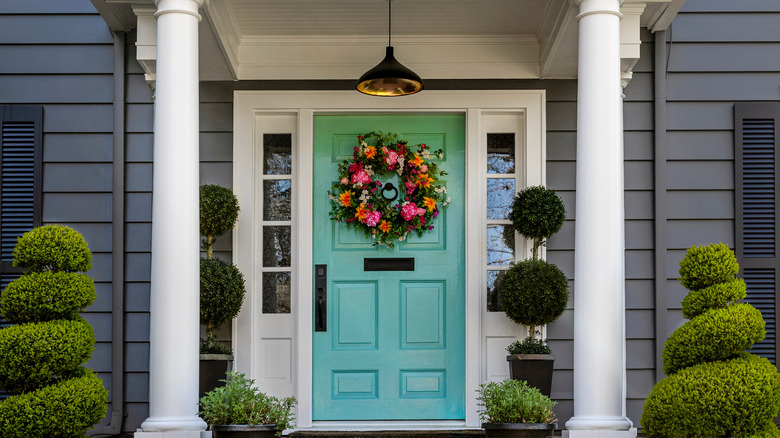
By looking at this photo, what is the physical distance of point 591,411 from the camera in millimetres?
3635

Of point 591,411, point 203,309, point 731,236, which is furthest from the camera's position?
point 731,236

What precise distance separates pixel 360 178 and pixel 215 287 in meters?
1.10

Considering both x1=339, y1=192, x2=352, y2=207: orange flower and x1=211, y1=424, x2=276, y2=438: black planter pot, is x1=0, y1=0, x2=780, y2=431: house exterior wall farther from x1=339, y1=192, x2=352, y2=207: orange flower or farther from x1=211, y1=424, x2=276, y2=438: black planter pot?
x1=211, y1=424, x2=276, y2=438: black planter pot

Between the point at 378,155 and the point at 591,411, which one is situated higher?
the point at 378,155

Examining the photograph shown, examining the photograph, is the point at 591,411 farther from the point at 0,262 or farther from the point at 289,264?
the point at 0,262

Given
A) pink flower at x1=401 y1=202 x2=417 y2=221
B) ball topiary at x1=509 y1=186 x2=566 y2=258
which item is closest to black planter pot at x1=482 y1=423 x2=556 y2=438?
ball topiary at x1=509 y1=186 x2=566 y2=258

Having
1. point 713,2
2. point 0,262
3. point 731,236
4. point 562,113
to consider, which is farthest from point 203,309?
point 713,2

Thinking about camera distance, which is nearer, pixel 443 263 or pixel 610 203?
pixel 610 203

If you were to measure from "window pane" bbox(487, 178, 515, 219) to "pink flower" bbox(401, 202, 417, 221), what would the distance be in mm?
475

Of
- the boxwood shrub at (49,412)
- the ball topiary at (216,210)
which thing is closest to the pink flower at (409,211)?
the ball topiary at (216,210)

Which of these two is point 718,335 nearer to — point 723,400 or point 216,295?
point 723,400

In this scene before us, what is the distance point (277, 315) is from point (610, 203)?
7.34ft

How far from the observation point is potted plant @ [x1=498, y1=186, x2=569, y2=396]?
14.9ft

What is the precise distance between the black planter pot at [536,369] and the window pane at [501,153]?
1186 millimetres
